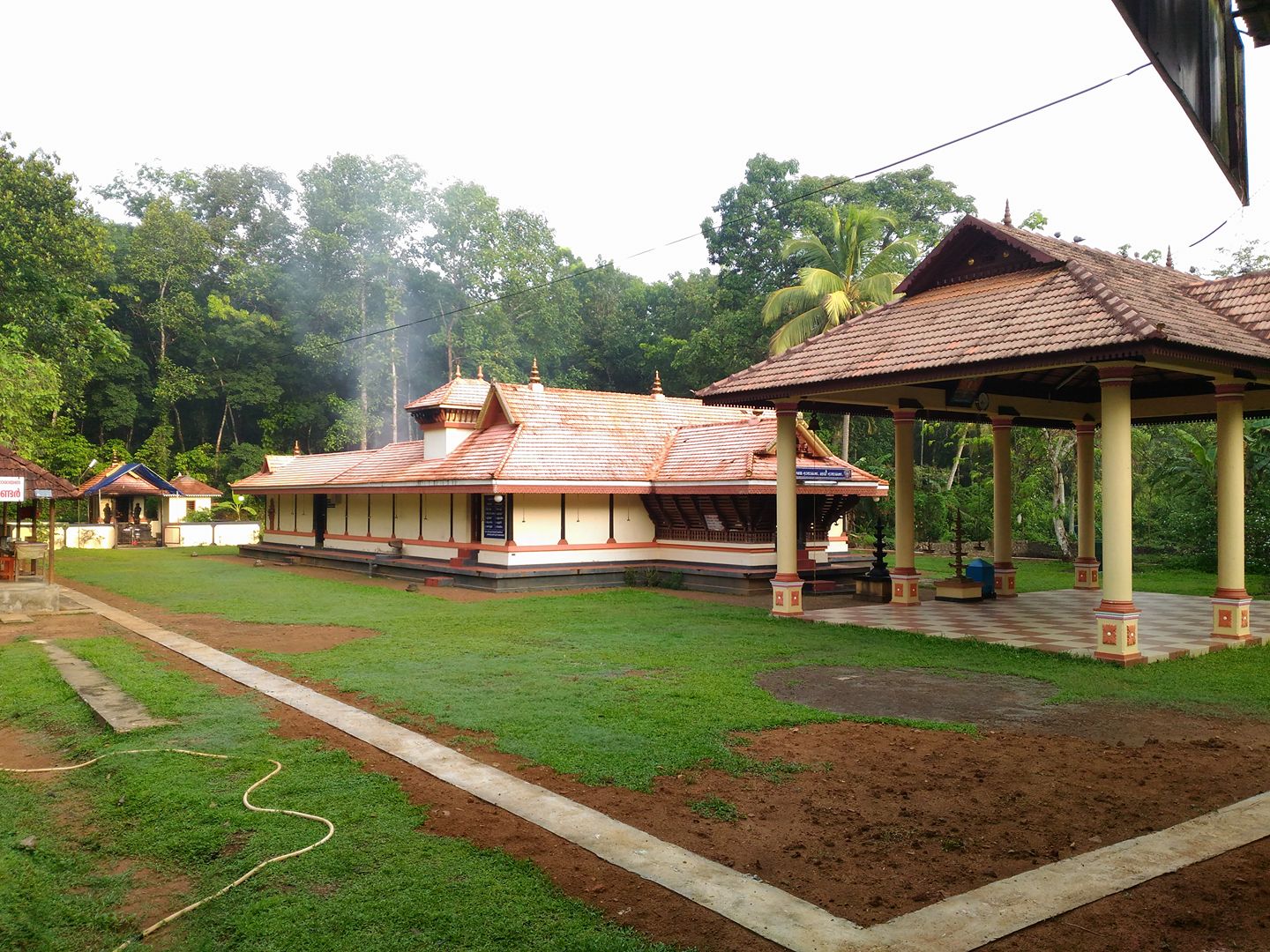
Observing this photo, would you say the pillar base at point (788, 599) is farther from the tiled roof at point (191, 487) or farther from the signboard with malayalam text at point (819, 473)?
the tiled roof at point (191, 487)

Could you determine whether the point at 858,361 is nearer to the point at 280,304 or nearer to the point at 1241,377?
the point at 1241,377

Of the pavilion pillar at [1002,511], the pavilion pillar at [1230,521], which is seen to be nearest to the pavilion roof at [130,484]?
the pavilion pillar at [1002,511]

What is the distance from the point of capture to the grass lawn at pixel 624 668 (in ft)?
24.2

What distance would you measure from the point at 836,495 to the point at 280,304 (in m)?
39.5

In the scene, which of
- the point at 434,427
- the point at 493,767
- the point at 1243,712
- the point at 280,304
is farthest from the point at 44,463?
the point at 1243,712

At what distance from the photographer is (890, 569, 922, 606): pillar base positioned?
15688 millimetres

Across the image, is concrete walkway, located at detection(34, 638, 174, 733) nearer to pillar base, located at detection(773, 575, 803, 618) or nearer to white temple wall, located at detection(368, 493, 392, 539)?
pillar base, located at detection(773, 575, 803, 618)

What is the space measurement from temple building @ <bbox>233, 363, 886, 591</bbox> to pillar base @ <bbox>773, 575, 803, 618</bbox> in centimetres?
322

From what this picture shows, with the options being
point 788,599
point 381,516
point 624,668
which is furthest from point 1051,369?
point 381,516

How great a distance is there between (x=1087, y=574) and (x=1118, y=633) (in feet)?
28.7

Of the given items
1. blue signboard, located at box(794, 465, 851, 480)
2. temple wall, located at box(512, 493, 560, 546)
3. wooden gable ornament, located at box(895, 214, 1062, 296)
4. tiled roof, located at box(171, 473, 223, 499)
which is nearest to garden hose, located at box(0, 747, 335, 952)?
wooden gable ornament, located at box(895, 214, 1062, 296)

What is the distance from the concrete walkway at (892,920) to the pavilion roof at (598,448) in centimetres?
1374

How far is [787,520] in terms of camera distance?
49.7 ft

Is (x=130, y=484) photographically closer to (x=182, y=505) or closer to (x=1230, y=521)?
(x=182, y=505)
